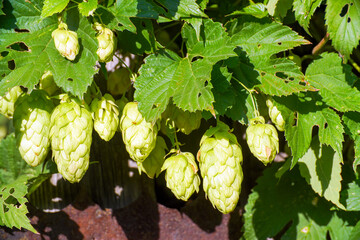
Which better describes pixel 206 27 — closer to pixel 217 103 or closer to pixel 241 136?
pixel 217 103

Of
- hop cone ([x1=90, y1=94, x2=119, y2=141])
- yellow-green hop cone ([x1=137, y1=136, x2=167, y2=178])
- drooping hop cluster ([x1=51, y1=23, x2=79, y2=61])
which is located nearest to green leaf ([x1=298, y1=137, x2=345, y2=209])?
yellow-green hop cone ([x1=137, y1=136, x2=167, y2=178])

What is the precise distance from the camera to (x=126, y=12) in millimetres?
1410

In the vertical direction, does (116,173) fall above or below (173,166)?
below

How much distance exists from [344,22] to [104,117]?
3.06 ft

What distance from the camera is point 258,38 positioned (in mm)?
1588

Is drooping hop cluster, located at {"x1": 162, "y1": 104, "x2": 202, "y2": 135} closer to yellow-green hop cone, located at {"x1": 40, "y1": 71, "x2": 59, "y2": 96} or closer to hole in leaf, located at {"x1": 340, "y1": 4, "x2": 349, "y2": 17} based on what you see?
yellow-green hop cone, located at {"x1": 40, "y1": 71, "x2": 59, "y2": 96}

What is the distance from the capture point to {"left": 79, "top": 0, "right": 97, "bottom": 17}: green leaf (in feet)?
4.31

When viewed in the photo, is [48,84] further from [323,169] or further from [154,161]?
[323,169]

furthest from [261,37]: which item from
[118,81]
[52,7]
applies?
[52,7]

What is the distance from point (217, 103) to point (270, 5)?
0.46m

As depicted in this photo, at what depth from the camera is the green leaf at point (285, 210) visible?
7.25 ft

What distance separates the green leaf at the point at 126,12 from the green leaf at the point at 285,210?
120 centimetres

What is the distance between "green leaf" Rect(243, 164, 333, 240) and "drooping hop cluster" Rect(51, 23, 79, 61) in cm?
131

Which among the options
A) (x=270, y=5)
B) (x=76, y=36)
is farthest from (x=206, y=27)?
(x=76, y=36)
